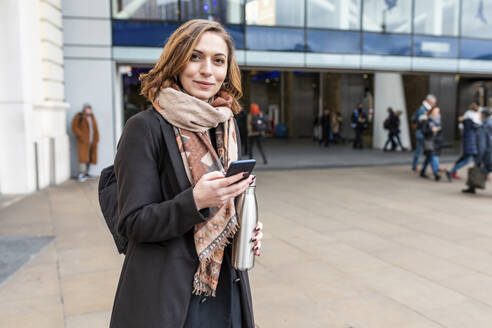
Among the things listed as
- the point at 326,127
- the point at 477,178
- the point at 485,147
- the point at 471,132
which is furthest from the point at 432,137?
the point at 326,127

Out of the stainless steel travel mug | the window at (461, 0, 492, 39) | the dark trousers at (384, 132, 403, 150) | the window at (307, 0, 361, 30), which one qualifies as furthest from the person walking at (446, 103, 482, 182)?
the stainless steel travel mug

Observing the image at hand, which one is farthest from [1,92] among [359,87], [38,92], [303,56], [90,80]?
[359,87]

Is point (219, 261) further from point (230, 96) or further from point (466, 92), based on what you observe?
point (466, 92)

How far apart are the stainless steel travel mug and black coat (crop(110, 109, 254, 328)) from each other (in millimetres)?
172

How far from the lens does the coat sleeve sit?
142 cm

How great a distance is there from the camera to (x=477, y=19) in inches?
624

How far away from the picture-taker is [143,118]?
1.52 metres

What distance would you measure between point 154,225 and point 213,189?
0.73 ft

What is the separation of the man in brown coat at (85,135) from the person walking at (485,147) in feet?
27.4

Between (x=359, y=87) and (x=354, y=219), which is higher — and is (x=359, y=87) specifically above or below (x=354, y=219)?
above

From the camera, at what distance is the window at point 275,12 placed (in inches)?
514

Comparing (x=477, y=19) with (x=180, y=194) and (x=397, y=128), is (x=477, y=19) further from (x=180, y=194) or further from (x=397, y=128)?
(x=180, y=194)

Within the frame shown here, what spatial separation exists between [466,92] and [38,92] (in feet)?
73.8

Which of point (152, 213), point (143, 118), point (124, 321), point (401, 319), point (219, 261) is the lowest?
point (401, 319)
